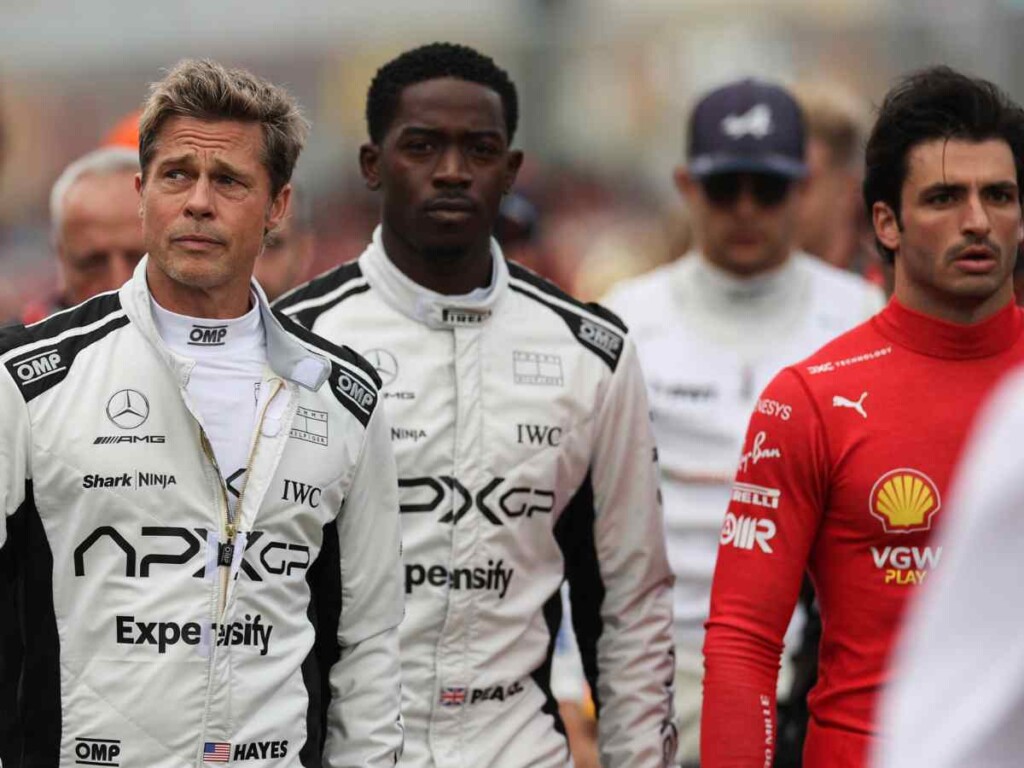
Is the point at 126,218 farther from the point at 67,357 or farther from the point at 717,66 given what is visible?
the point at 717,66

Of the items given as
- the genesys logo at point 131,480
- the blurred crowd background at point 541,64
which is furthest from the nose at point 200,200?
the blurred crowd background at point 541,64

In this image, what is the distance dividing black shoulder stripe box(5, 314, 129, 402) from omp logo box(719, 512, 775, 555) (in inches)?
55.9

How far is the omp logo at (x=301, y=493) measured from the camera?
4117mm

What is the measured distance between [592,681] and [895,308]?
135 centimetres

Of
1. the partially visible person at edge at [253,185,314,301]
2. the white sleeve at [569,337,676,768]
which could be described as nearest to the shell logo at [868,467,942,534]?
the white sleeve at [569,337,676,768]

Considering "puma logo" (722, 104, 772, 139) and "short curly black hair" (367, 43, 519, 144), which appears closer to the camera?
"short curly black hair" (367, 43, 519, 144)

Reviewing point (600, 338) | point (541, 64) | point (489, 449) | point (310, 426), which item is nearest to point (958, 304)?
point (600, 338)

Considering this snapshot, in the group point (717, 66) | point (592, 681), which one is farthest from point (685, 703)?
point (717, 66)

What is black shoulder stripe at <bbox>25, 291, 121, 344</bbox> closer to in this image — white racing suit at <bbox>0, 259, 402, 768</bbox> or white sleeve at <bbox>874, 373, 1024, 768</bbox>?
white racing suit at <bbox>0, 259, 402, 768</bbox>

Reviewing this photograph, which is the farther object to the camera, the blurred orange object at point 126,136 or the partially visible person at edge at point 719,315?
the blurred orange object at point 126,136

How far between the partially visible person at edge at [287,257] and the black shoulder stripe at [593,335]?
6.11ft

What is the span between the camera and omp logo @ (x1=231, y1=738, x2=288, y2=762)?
3.98 m

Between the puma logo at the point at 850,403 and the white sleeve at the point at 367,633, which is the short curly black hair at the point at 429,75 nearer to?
the white sleeve at the point at 367,633

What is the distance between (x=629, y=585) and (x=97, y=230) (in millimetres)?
1910
